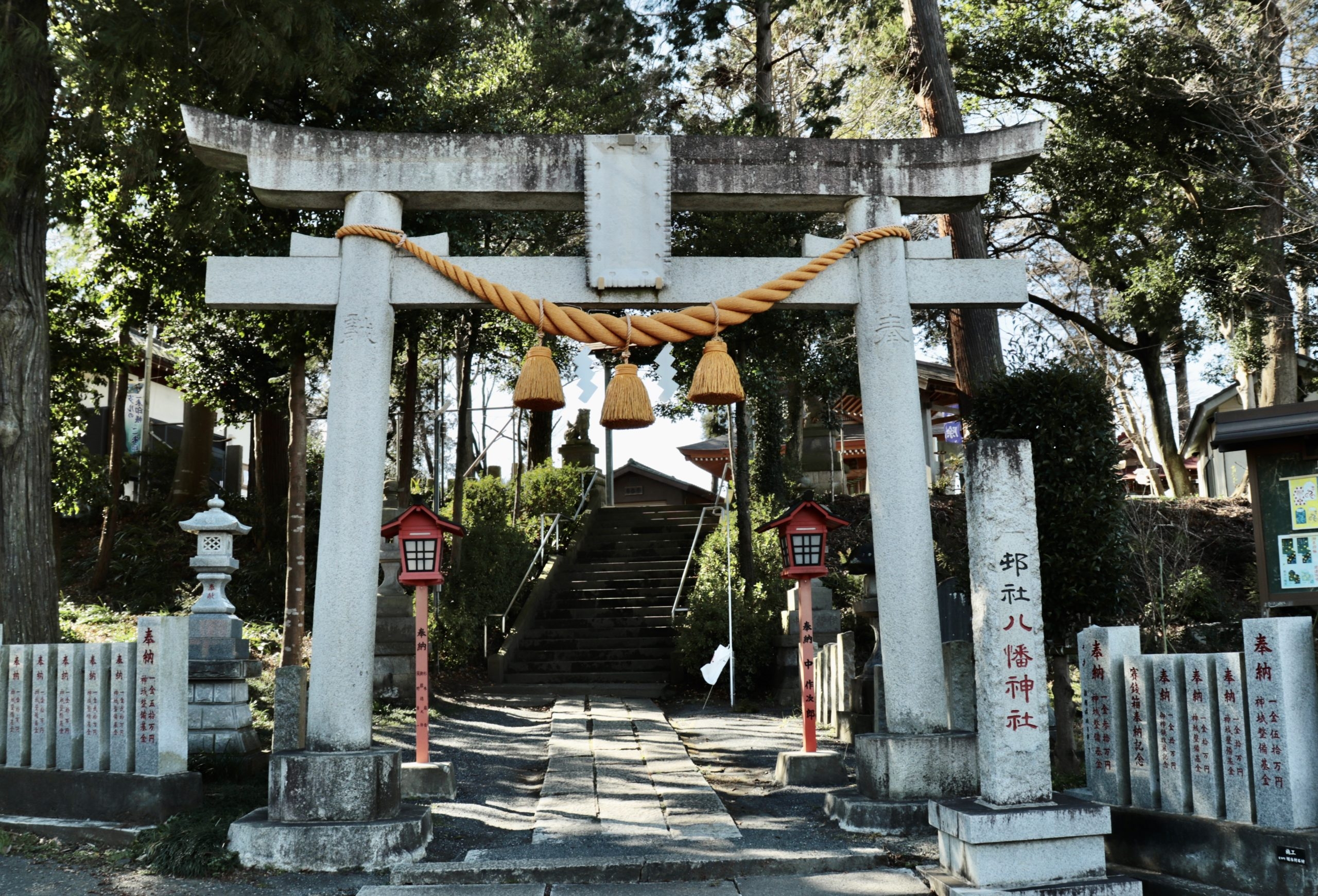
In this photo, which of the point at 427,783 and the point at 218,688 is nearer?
the point at 427,783

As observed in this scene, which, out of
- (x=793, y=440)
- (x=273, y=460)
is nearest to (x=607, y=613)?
(x=273, y=460)

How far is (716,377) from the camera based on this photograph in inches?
273

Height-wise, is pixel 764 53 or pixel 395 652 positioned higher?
pixel 764 53

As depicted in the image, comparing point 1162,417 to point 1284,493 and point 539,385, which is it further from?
point 539,385

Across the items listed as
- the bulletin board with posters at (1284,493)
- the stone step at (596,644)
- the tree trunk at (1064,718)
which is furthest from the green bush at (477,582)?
the bulletin board with posters at (1284,493)

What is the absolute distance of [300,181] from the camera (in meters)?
6.63

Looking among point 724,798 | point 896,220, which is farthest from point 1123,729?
point 896,220

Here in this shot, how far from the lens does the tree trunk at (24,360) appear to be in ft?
24.2

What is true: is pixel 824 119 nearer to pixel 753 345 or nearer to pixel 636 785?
pixel 753 345

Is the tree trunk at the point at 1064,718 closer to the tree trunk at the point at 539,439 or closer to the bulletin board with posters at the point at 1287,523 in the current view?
the bulletin board with posters at the point at 1287,523

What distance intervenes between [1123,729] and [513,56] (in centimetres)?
1385

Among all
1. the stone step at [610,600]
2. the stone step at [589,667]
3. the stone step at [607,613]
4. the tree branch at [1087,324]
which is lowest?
the stone step at [589,667]

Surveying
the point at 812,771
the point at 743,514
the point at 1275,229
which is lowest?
the point at 812,771

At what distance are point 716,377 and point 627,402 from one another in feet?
2.09
